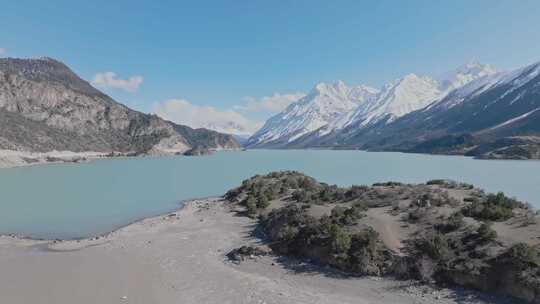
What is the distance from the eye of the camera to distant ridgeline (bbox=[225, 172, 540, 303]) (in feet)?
58.4

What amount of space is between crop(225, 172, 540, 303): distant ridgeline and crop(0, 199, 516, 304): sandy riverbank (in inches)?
47.4

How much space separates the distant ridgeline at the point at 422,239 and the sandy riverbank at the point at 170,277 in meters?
1.20

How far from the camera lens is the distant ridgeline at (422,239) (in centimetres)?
1781

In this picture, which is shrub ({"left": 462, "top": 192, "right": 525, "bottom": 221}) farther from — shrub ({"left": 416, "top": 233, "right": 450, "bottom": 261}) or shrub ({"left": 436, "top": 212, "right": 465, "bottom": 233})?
shrub ({"left": 416, "top": 233, "right": 450, "bottom": 261})

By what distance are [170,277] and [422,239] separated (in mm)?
15211

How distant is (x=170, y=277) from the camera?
21297mm

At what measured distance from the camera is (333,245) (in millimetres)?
22547

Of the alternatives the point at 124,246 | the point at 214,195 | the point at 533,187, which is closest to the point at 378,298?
the point at 124,246

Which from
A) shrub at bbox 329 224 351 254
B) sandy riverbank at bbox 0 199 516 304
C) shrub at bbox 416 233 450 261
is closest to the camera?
sandy riverbank at bbox 0 199 516 304

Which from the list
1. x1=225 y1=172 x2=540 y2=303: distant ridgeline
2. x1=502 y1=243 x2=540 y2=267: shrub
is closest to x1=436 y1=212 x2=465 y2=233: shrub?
Result: x1=225 y1=172 x2=540 y2=303: distant ridgeline

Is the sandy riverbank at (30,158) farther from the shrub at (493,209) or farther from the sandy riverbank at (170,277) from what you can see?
the shrub at (493,209)

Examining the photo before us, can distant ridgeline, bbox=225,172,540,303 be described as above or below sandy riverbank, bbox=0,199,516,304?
above

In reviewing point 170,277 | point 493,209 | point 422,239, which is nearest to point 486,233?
point 422,239

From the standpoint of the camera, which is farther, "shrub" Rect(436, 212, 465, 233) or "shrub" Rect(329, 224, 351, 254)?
"shrub" Rect(436, 212, 465, 233)
